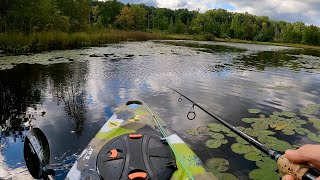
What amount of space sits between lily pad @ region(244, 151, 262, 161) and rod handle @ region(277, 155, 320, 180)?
11.0 ft

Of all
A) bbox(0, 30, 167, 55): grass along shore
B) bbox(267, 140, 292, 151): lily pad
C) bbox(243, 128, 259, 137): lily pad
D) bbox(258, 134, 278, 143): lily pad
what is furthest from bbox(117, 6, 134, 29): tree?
bbox(267, 140, 292, 151): lily pad

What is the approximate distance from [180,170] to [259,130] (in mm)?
3763

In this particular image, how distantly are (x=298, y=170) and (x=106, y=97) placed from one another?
27.6 feet

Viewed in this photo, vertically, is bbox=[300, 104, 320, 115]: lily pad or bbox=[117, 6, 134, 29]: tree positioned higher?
bbox=[117, 6, 134, 29]: tree

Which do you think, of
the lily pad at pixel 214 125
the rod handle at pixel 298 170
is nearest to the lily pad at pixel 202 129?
the lily pad at pixel 214 125

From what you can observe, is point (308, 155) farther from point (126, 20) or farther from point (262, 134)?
point (126, 20)

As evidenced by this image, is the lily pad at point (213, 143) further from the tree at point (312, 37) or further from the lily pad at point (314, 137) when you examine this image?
the tree at point (312, 37)

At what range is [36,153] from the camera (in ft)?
12.3

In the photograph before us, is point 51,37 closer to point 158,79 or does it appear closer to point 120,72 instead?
point 120,72

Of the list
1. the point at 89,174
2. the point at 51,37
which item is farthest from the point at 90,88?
the point at 51,37

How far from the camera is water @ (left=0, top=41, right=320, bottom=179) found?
6.10 meters

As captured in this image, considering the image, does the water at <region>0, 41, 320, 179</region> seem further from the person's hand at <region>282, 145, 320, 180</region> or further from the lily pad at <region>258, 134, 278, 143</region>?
the person's hand at <region>282, 145, 320, 180</region>

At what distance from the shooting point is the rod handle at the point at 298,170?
192 centimetres

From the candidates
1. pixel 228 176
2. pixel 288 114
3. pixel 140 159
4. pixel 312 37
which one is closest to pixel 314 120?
pixel 288 114
